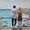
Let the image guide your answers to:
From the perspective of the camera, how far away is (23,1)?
700 cm

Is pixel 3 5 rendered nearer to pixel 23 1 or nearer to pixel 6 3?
pixel 6 3

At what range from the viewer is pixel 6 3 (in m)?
7.21

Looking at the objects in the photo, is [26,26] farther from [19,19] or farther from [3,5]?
[3,5]

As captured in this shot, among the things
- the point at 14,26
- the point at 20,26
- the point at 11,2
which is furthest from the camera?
the point at 11,2

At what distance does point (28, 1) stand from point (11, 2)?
4.22 ft

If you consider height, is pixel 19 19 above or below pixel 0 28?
above

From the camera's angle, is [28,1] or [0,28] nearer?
[0,28]

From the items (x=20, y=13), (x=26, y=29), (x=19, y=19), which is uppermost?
(x=20, y=13)

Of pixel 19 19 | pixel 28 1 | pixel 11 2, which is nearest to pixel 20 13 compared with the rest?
pixel 19 19

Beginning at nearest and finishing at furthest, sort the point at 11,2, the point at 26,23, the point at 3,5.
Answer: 1. the point at 26,23
2. the point at 11,2
3. the point at 3,5

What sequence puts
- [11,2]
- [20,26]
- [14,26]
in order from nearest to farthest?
[20,26] → [14,26] → [11,2]

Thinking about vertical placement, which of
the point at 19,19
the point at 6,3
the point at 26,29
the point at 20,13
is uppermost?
the point at 6,3

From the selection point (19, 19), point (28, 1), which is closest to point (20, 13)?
point (19, 19)

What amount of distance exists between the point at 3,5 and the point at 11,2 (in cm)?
95
